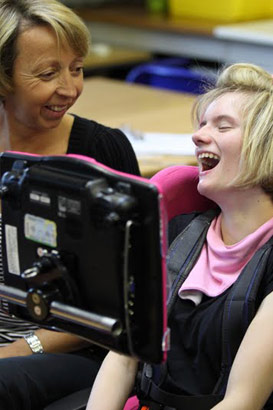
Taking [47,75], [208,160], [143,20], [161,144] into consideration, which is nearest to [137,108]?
[161,144]

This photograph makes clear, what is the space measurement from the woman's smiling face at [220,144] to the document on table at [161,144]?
1075 mm

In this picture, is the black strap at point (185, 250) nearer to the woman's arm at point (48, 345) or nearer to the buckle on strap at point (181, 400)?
the buckle on strap at point (181, 400)

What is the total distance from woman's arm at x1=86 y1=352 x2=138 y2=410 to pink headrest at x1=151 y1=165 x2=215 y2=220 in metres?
0.33

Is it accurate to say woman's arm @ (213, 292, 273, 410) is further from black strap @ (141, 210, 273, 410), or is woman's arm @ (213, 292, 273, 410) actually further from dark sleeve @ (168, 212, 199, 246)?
dark sleeve @ (168, 212, 199, 246)

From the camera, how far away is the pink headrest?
1734 mm

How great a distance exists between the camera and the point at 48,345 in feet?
6.27

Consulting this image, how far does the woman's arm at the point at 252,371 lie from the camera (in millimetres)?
1435

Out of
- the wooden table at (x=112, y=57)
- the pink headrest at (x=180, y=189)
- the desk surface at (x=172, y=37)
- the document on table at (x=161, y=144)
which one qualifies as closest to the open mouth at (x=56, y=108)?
the pink headrest at (x=180, y=189)

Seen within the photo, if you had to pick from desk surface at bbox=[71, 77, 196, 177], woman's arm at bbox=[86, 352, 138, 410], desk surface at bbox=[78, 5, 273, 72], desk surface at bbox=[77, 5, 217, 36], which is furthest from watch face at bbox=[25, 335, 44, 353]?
desk surface at bbox=[77, 5, 217, 36]

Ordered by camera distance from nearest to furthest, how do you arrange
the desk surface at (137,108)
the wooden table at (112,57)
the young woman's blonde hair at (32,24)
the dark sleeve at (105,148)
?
the young woman's blonde hair at (32,24) < the dark sleeve at (105,148) < the desk surface at (137,108) < the wooden table at (112,57)

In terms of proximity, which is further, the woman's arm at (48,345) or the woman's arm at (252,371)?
the woman's arm at (48,345)

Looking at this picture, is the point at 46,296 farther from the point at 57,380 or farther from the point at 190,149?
the point at 190,149

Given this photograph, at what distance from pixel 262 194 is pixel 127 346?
1.46 ft

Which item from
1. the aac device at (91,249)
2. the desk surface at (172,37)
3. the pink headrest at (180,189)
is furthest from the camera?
the desk surface at (172,37)
